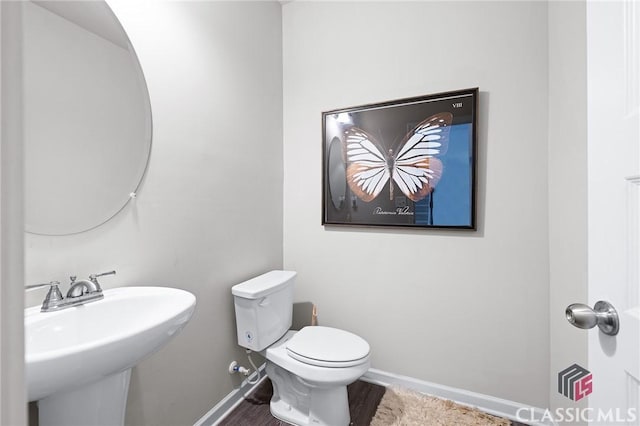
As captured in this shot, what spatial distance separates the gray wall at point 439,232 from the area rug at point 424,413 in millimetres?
121

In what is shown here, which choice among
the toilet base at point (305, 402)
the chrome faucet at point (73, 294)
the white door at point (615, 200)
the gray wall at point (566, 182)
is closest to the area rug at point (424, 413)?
the toilet base at point (305, 402)

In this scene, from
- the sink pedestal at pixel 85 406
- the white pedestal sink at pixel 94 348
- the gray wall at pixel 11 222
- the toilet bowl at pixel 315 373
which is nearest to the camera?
the gray wall at pixel 11 222

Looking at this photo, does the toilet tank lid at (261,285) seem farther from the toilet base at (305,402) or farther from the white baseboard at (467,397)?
the white baseboard at (467,397)

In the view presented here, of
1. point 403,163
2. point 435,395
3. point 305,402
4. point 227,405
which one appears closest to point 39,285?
point 227,405

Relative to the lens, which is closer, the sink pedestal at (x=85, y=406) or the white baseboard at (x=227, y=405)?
the sink pedestal at (x=85, y=406)

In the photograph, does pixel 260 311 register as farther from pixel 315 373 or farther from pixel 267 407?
pixel 267 407

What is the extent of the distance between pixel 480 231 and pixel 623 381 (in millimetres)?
1150

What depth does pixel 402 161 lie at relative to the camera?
5.78 ft

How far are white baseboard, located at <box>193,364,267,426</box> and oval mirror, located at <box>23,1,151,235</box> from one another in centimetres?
109

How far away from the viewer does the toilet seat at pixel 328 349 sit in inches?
53.4

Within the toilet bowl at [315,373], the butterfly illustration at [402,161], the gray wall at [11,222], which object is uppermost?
the butterfly illustration at [402,161]

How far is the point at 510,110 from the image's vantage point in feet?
5.08

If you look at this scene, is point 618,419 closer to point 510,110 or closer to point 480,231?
point 480,231

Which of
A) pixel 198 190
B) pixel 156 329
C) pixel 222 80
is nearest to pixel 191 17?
pixel 222 80
